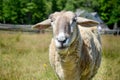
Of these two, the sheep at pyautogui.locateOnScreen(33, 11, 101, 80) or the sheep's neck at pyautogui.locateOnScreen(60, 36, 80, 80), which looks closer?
the sheep at pyautogui.locateOnScreen(33, 11, 101, 80)

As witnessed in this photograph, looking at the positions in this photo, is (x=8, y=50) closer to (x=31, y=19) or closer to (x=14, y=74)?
(x=14, y=74)

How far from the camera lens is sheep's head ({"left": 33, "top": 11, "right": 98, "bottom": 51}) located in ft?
14.3

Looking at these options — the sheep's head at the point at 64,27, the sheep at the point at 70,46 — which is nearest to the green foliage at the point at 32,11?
the sheep at the point at 70,46

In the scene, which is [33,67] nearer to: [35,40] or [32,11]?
[35,40]

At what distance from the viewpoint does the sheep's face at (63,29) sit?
4348 millimetres

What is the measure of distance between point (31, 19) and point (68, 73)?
56944 mm

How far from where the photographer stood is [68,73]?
5070 millimetres

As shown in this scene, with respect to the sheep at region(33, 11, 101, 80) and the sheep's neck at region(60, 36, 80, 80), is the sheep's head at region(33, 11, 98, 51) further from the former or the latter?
the sheep's neck at region(60, 36, 80, 80)

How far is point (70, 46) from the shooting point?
486cm

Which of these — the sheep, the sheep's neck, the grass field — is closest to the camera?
the sheep

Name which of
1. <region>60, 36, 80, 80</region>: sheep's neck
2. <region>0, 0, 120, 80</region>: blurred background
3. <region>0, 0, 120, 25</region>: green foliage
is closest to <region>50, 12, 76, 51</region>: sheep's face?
<region>60, 36, 80, 80</region>: sheep's neck

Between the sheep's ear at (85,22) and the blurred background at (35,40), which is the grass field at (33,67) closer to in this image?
the blurred background at (35,40)

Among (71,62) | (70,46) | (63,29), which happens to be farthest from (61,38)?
(71,62)

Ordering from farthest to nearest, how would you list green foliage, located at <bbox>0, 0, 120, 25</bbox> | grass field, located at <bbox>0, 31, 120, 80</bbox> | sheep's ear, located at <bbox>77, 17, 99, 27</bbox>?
green foliage, located at <bbox>0, 0, 120, 25</bbox>, grass field, located at <bbox>0, 31, 120, 80</bbox>, sheep's ear, located at <bbox>77, 17, 99, 27</bbox>
